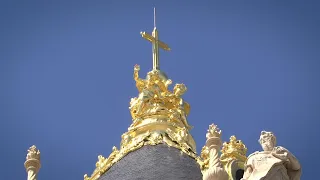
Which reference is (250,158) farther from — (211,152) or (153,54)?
(153,54)

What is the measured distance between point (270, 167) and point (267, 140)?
2.79 feet

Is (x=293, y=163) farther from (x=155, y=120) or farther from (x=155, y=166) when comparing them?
(x=155, y=120)

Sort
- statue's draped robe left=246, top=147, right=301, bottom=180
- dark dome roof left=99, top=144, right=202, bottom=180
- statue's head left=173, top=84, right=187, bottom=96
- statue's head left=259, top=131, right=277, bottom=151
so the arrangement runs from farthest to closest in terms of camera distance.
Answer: statue's head left=173, top=84, right=187, bottom=96 → dark dome roof left=99, top=144, right=202, bottom=180 → statue's head left=259, top=131, right=277, bottom=151 → statue's draped robe left=246, top=147, right=301, bottom=180

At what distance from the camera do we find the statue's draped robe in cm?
2834

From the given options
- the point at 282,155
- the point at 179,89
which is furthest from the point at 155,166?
the point at 282,155

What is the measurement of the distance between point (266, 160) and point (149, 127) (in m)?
7.25

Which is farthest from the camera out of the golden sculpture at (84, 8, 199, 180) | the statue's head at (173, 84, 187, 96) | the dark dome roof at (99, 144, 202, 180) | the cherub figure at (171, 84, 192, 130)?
the statue's head at (173, 84, 187, 96)

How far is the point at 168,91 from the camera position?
121ft

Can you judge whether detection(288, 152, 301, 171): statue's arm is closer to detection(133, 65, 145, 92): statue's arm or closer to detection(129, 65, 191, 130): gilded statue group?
detection(129, 65, 191, 130): gilded statue group

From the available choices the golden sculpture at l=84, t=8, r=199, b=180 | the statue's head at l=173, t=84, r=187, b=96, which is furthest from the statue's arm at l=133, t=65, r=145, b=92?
the statue's head at l=173, t=84, r=187, b=96

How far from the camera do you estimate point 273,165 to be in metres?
28.4

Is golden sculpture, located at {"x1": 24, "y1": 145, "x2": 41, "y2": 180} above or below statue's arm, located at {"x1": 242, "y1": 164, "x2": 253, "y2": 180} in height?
above

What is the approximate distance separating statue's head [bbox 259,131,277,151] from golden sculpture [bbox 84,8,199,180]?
16.5 feet

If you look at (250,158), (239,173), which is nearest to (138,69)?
(239,173)
